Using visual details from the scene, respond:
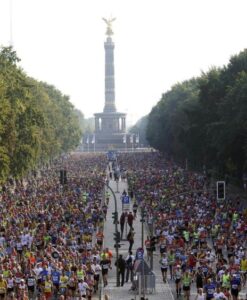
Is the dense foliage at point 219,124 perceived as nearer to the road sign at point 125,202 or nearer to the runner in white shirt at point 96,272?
the road sign at point 125,202

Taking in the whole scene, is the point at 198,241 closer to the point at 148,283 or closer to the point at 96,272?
the point at 96,272

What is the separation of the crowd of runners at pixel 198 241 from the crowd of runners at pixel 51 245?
2.63 meters

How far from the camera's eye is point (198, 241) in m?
41.6

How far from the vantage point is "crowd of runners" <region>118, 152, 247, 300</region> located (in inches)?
1233

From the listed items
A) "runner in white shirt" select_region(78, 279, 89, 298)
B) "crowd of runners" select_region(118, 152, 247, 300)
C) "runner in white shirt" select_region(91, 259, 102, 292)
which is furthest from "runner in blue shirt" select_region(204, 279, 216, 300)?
"runner in white shirt" select_region(91, 259, 102, 292)

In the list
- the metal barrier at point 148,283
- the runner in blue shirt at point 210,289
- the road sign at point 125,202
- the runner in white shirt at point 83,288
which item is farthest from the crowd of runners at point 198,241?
the runner in white shirt at point 83,288

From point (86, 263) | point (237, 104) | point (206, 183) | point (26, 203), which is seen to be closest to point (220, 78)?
point (206, 183)

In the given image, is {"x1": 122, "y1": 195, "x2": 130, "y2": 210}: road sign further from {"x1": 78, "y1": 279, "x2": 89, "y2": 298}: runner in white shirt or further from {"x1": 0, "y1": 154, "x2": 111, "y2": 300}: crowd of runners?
{"x1": 78, "y1": 279, "x2": 89, "y2": 298}: runner in white shirt

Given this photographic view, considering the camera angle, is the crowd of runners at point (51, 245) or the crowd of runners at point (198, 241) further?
the crowd of runners at point (198, 241)

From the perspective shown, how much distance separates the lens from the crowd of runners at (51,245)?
102 ft

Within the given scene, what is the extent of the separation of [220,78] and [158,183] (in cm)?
1308

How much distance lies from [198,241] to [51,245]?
615 centimetres

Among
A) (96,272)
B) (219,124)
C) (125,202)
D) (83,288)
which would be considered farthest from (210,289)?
(219,124)

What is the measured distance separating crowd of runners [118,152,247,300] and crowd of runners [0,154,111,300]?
263cm
